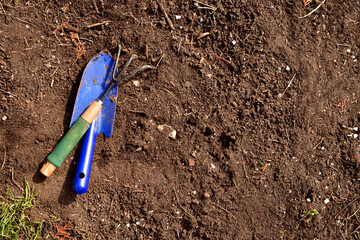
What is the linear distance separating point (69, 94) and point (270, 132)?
1635mm

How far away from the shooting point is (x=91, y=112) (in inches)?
78.4

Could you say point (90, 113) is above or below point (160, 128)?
above

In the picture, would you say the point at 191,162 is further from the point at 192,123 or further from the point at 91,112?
the point at 91,112

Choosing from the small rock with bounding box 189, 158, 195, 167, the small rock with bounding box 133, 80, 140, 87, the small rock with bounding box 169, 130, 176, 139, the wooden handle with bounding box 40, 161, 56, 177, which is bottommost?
the small rock with bounding box 189, 158, 195, 167

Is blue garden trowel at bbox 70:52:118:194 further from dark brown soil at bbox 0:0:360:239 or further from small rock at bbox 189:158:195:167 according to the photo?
small rock at bbox 189:158:195:167

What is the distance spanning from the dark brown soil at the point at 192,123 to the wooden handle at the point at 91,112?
192mm

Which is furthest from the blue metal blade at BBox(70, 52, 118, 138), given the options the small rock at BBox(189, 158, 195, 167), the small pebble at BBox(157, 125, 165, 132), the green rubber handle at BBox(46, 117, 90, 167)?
the small rock at BBox(189, 158, 195, 167)

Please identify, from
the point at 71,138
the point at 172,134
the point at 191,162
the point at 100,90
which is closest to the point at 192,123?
the point at 172,134

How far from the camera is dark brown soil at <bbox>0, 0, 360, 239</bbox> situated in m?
2.09

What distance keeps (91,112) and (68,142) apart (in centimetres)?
27

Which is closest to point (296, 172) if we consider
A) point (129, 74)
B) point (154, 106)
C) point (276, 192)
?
point (276, 192)

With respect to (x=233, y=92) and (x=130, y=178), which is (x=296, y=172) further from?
(x=130, y=178)

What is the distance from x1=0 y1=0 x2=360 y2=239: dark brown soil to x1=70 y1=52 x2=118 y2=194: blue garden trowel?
0.25ft

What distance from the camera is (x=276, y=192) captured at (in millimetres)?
2244
